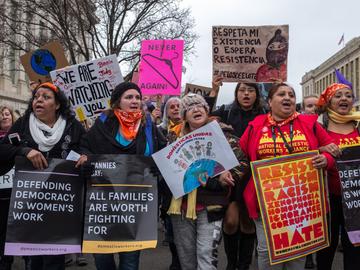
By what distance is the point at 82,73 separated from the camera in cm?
549

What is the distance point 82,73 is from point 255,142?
8.99ft

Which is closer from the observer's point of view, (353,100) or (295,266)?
(295,266)

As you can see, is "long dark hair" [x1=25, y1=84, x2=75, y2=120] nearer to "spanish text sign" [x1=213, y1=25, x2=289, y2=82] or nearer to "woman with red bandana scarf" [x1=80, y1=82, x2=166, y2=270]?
"woman with red bandana scarf" [x1=80, y1=82, x2=166, y2=270]

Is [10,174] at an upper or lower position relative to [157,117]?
lower

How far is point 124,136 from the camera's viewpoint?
139 inches

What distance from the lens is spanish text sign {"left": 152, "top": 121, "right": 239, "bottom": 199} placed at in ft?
11.4

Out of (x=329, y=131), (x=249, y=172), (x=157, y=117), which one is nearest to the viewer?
(x=249, y=172)

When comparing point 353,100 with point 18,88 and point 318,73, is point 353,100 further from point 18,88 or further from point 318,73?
point 318,73

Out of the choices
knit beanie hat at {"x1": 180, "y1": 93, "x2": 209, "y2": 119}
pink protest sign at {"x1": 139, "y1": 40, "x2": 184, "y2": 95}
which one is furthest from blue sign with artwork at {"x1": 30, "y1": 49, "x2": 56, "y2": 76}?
knit beanie hat at {"x1": 180, "y1": 93, "x2": 209, "y2": 119}

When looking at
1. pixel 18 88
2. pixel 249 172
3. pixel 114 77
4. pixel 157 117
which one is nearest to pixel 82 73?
pixel 114 77

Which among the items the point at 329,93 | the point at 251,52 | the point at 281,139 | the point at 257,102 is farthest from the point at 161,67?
the point at 281,139

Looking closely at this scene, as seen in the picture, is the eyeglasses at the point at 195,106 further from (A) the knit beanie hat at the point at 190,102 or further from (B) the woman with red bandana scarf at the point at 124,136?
(B) the woman with red bandana scarf at the point at 124,136

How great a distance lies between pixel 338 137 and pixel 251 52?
2229 mm

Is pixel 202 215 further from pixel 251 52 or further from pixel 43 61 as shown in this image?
pixel 43 61
